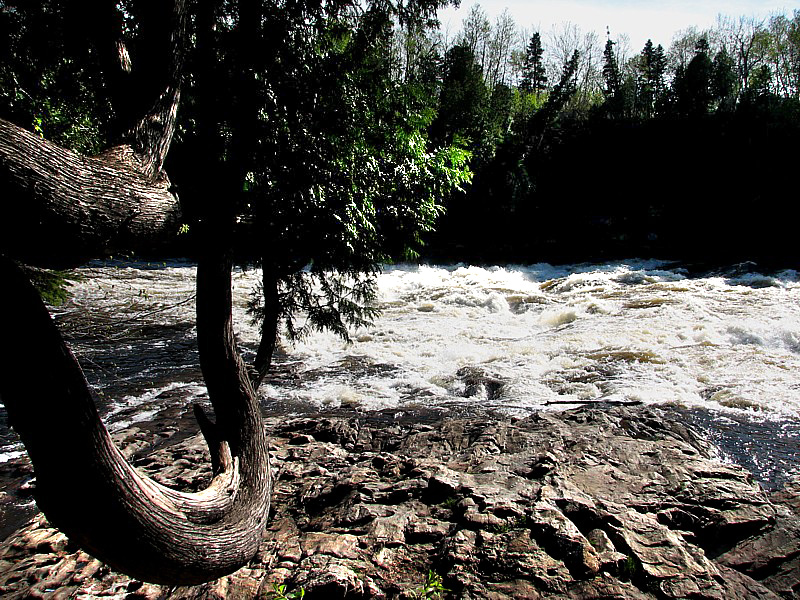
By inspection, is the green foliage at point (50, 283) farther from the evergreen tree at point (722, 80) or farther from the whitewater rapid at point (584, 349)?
the evergreen tree at point (722, 80)

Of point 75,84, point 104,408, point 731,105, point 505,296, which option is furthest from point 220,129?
point 731,105

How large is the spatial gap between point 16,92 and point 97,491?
302 cm

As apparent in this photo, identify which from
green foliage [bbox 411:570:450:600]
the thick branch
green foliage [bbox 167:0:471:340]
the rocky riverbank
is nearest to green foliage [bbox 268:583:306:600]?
the rocky riverbank

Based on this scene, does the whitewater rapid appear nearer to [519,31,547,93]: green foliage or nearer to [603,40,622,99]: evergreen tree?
[603,40,622,99]: evergreen tree

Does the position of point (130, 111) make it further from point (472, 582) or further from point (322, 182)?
point (472, 582)

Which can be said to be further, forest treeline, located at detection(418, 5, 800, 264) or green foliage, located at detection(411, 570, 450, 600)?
forest treeline, located at detection(418, 5, 800, 264)

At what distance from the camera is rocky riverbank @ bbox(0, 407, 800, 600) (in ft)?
9.34

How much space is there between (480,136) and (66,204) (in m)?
27.6

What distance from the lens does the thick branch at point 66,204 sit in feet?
3.58

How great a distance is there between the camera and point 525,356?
967 cm

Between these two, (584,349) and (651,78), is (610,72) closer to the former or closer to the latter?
(651,78)

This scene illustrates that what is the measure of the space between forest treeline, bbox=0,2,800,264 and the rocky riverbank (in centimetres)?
209

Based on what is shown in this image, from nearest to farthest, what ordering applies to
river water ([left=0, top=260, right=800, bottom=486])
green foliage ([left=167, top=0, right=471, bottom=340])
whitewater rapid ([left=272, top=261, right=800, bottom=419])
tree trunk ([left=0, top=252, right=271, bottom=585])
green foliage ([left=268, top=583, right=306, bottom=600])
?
1. tree trunk ([left=0, top=252, right=271, bottom=585])
2. green foliage ([left=268, top=583, right=306, bottom=600])
3. green foliage ([left=167, top=0, right=471, bottom=340])
4. river water ([left=0, top=260, right=800, bottom=486])
5. whitewater rapid ([left=272, top=261, right=800, bottom=419])

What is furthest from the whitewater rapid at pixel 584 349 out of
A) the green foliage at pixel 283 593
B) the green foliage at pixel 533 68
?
the green foliage at pixel 533 68
